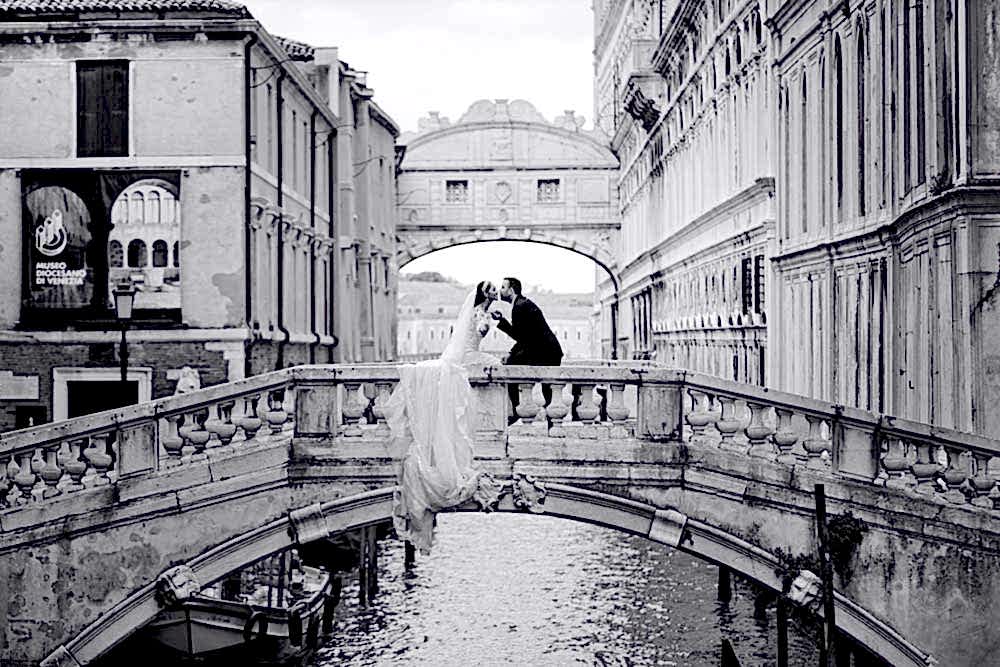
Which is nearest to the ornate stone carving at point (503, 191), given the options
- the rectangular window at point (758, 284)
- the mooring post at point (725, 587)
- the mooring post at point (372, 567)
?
the mooring post at point (372, 567)

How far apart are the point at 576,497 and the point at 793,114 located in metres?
8.18

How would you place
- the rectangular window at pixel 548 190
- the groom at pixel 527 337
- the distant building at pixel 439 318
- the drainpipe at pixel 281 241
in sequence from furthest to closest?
the distant building at pixel 439 318
the rectangular window at pixel 548 190
the drainpipe at pixel 281 241
the groom at pixel 527 337

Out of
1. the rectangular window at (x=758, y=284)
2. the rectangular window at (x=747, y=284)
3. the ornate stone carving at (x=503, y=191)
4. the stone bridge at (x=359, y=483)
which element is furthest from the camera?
the ornate stone carving at (x=503, y=191)

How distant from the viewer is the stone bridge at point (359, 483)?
10.7 metres

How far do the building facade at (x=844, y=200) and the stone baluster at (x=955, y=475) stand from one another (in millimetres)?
797

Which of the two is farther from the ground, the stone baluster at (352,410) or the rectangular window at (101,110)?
the rectangular window at (101,110)

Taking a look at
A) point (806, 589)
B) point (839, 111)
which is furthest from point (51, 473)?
point (839, 111)

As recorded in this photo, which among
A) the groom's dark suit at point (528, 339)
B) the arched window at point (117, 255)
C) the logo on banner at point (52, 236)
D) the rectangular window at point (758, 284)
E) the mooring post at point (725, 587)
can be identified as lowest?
the mooring post at point (725, 587)

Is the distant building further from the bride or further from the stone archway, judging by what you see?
the bride

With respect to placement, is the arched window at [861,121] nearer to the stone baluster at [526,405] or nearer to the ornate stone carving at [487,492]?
the stone baluster at [526,405]

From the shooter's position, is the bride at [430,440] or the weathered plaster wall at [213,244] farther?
the weathered plaster wall at [213,244]

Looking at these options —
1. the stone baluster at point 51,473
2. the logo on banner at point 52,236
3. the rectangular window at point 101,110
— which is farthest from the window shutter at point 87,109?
the stone baluster at point 51,473

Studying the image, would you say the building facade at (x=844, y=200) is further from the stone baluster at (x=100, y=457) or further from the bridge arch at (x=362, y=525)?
the stone baluster at (x=100, y=457)

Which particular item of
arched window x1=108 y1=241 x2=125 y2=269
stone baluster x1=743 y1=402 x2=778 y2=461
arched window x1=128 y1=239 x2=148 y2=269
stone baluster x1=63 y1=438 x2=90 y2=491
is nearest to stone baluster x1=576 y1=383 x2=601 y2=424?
stone baluster x1=743 y1=402 x2=778 y2=461
